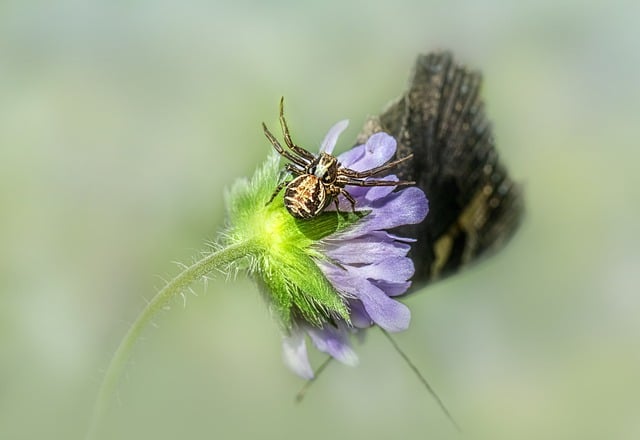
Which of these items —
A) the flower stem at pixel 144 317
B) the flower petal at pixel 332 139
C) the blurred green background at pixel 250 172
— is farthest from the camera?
the blurred green background at pixel 250 172

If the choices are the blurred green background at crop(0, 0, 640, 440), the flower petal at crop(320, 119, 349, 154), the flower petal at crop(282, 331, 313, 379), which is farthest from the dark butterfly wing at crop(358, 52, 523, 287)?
the blurred green background at crop(0, 0, 640, 440)

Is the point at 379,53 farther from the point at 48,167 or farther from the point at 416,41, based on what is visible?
the point at 48,167

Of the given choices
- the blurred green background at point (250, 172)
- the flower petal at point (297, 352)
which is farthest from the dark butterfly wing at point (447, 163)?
the blurred green background at point (250, 172)

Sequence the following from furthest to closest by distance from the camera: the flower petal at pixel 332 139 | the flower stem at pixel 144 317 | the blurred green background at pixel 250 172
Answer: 1. the blurred green background at pixel 250 172
2. the flower petal at pixel 332 139
3. the flower stem at pixel 144 317

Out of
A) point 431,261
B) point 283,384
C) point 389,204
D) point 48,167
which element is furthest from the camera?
point 48,167

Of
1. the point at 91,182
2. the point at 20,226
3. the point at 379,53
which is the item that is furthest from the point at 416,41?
the point at 20,226

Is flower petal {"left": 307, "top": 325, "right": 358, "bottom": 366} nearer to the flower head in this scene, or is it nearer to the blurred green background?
the flower head

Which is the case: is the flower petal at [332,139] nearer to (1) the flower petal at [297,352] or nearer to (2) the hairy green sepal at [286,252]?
(2) the hairy green sepal at [286,252]

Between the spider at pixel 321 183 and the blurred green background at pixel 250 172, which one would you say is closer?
the spider at pixel 321 183
